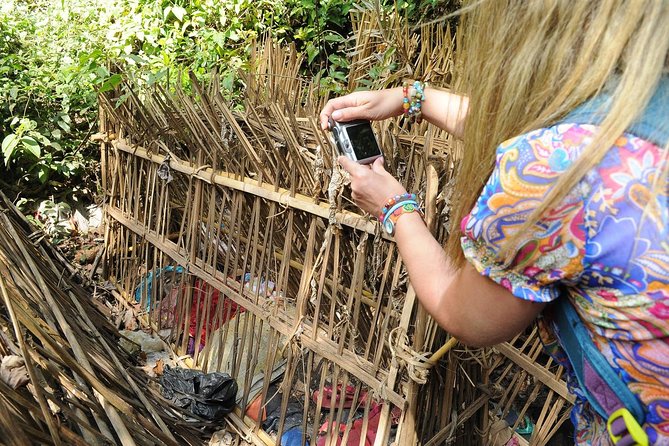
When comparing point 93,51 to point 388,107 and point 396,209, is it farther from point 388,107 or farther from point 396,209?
point 396,209

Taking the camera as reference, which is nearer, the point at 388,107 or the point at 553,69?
the point at 553,69

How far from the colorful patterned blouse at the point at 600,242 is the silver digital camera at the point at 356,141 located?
0.51 metres

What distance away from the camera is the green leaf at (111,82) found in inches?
111

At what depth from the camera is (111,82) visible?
2.82m

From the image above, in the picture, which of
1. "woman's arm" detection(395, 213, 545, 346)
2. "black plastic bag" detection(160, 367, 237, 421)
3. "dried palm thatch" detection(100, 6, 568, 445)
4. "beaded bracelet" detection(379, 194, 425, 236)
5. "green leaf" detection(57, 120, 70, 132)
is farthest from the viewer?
"green leaf" detection(57, 120, 70, 132)

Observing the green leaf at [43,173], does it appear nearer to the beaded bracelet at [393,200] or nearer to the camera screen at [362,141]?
the camera screen at [362,141]

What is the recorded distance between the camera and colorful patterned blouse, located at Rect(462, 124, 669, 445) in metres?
0.66

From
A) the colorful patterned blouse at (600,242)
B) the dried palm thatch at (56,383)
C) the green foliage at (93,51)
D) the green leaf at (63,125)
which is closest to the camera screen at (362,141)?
the colorful patterned blouse at (600,242)

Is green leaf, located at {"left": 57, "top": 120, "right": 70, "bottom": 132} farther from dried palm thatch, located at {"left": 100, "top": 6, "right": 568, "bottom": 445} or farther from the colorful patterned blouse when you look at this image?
the colorful patterned blouse

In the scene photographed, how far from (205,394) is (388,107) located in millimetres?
1537

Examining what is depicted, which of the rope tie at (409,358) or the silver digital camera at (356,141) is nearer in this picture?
the silver digital camera at (356,141)

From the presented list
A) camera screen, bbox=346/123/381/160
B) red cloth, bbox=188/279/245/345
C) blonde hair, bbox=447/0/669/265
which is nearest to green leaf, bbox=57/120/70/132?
red cloth, bbox=188/279/245/345

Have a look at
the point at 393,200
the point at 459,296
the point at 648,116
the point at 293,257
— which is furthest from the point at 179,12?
the point at 648,116

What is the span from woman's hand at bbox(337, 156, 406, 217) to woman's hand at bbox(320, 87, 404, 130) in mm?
169
